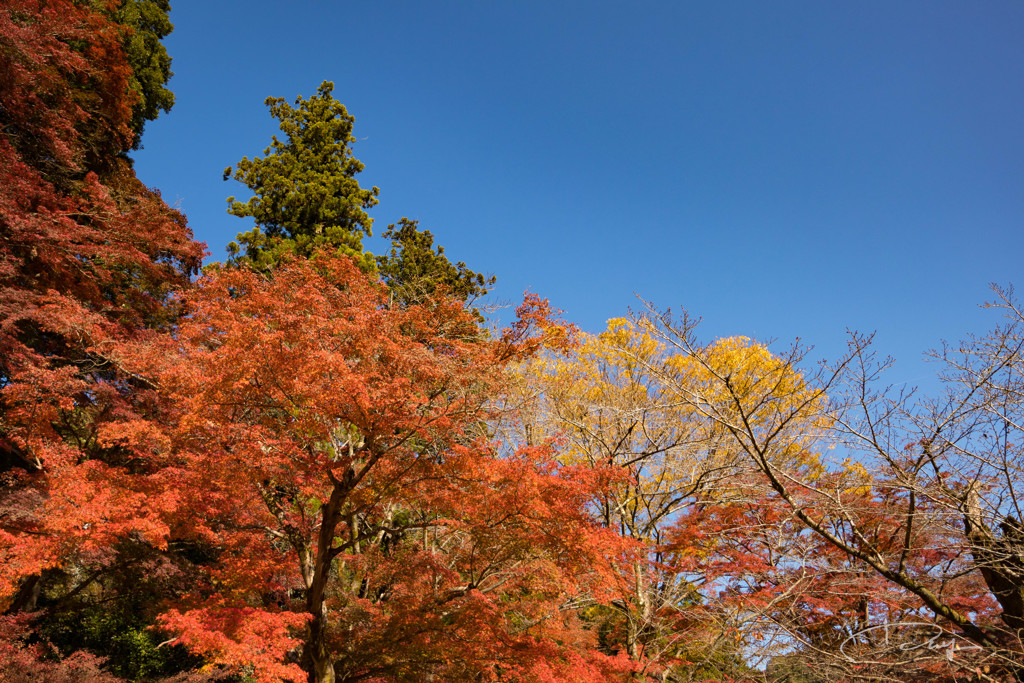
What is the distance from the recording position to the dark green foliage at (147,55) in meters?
14.4

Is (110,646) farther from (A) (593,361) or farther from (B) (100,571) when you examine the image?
A: (A) (593,361)

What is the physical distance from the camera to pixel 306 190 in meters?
17.1

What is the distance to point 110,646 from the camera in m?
10.6

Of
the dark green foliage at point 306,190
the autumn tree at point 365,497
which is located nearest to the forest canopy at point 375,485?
the autumn tree at point 365,497

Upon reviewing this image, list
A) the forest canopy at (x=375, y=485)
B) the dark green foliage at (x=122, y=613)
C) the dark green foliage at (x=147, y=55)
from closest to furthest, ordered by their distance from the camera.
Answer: the forest canopy at (x=375, y=485)
the dark green foliage at (x=122, y=613)
the dark green foliage at (x=147, y=55)

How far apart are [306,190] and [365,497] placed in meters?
12.6

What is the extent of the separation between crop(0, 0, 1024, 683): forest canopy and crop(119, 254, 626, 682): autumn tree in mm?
60

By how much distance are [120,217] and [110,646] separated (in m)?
9.42

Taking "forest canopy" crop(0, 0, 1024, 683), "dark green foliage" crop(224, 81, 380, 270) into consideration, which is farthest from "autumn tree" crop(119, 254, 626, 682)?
"dark green foliage" crop(224, 81, 380, 270)

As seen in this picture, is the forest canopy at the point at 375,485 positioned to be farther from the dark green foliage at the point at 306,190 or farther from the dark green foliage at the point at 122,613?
the dark green foliage at the point at 306,190

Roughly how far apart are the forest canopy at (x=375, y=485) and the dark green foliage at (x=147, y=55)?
0.36 meters

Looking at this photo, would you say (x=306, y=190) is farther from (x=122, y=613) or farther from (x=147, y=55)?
(x=122, y=613)

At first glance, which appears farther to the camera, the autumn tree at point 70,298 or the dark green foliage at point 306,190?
the dark green foliage at point 306,190

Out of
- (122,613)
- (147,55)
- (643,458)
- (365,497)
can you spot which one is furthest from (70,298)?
(643,458)
